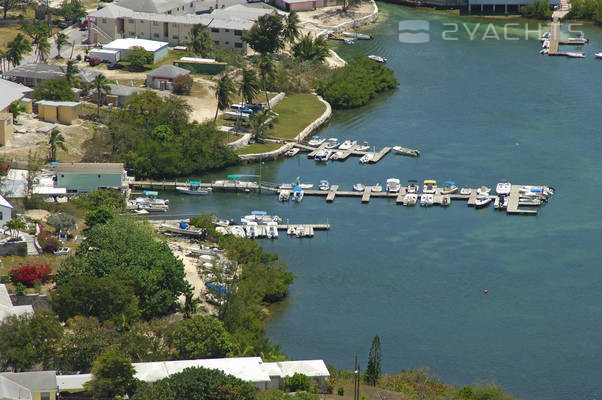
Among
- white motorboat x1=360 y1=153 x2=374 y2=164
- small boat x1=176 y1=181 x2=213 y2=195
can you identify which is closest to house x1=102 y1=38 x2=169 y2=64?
white motorboat x1=360 y1=153 x2=374 y2=164

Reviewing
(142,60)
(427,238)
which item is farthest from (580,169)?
(142,60)

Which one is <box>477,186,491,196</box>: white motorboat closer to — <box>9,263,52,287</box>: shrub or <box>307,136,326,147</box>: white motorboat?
Result: <box>307,136,326,147</box>: white motorboat

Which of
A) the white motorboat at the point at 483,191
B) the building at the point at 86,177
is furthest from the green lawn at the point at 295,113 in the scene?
the building at the point at 86,177

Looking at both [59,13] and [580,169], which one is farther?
[59,13]

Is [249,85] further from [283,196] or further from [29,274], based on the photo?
[29,274]

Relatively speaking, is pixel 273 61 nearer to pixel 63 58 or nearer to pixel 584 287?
pixel 63 58

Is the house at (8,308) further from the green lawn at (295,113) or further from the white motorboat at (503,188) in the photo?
the green lawn at (295,113)
